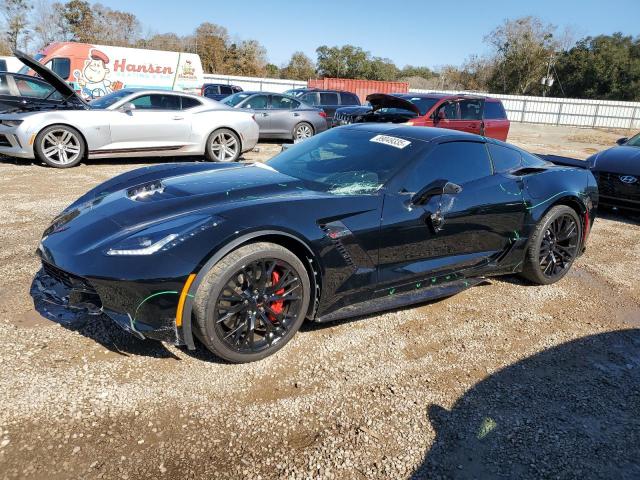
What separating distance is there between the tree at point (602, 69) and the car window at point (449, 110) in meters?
45.7

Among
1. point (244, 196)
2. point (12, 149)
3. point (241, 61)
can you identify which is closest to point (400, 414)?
point (244, 196)

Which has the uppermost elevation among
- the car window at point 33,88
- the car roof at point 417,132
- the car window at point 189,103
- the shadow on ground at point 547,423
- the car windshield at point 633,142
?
the car window at point 33,88

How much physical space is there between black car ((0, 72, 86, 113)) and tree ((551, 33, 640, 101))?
52.5 meters

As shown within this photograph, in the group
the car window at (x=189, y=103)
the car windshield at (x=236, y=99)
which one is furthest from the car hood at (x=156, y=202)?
the car windshield at (x=236, y=99)

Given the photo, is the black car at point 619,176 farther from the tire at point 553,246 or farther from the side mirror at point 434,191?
the side mirror at point 434,191

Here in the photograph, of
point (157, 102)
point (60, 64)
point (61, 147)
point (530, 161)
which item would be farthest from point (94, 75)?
point (530, 161)

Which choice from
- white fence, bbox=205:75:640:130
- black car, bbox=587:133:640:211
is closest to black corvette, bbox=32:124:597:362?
black car, bbox=587:133:640:211

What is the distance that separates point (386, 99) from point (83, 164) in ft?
19.7

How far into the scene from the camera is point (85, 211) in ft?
10.3

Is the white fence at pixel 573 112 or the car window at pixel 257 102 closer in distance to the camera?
the car window at pixel 257 102

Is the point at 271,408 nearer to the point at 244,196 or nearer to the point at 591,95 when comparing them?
the point at 244,196

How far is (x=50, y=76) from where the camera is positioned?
776 cm

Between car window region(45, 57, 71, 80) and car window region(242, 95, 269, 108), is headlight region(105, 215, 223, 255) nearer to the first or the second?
car window region(242, 95, 269, 108)

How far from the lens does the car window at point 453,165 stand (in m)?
3.46
